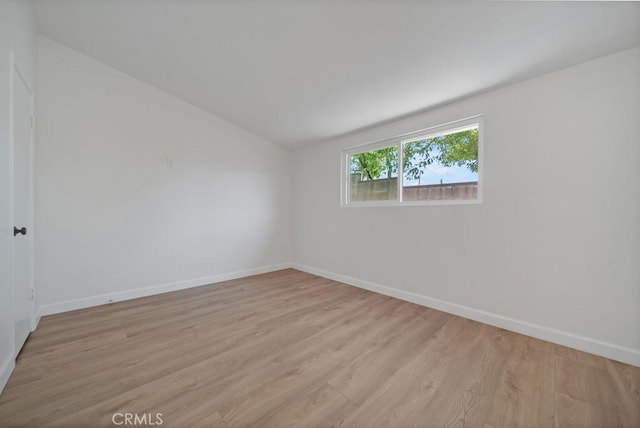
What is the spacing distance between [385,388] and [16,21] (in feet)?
12.1

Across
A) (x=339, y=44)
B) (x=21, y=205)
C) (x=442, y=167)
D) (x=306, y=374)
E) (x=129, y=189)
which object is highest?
(x=339, y=44)

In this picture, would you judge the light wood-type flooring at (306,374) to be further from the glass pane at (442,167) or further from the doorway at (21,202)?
the glass pane at (442,167)

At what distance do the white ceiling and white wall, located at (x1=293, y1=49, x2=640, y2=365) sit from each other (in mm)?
266

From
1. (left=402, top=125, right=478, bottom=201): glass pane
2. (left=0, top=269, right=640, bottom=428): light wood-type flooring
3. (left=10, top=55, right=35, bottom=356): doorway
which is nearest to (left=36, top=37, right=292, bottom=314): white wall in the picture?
(left=10, top=55, right=35, bottom=356): doorway

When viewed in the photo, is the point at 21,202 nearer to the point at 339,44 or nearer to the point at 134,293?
the point at 134,293

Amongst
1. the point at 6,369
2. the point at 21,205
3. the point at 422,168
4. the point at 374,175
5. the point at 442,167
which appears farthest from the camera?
the point at 374,175

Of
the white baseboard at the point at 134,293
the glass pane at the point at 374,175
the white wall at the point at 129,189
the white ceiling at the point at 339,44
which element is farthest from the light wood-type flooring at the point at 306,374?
the white ceiling at the point at 339,44

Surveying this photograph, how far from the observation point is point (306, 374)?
1.62 metres

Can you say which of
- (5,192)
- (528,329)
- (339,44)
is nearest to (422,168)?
(339,44)

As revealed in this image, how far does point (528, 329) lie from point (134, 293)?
170 inches

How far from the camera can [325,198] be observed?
413 centimetres

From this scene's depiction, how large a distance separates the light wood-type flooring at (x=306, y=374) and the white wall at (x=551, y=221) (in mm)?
287

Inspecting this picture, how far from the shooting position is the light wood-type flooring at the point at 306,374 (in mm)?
1291

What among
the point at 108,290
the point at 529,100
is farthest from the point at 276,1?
the point at 108,290
